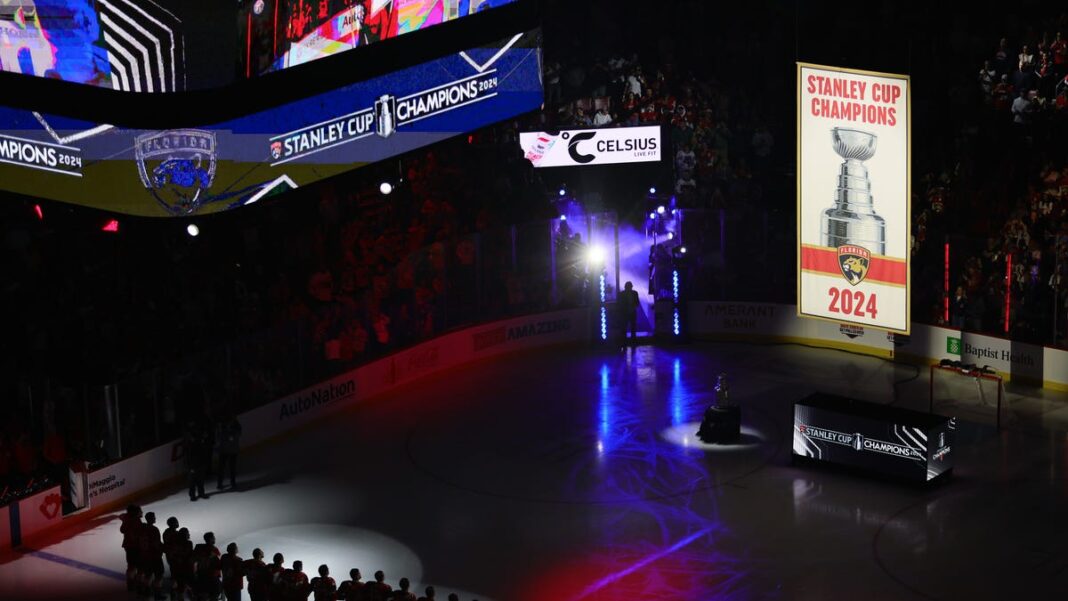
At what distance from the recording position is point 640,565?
18.8 metres

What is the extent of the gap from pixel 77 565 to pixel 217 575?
3.28m

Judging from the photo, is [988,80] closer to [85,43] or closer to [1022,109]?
[1022,109]

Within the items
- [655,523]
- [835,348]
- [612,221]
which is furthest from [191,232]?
[835,348]

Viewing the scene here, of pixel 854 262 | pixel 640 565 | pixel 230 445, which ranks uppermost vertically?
pixel 854 262

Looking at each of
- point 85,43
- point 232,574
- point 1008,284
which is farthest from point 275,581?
point 1008,284

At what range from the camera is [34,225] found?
26.4m

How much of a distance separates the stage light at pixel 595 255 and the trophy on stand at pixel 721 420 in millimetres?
8617

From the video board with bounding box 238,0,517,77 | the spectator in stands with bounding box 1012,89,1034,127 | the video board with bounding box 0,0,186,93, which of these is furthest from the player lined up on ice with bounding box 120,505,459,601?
the spectator in stands with bounding box 1012,89,1034,127

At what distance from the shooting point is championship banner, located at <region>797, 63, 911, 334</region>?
21.8 m

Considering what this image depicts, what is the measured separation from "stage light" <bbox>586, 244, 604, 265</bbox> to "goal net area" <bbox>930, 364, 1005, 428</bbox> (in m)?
8.36

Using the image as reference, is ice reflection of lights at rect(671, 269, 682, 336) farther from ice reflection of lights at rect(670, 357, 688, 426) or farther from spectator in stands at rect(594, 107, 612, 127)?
spectator in stands at rect(594, 107, 612, 127)

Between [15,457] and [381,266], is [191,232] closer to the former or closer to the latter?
[381,266]

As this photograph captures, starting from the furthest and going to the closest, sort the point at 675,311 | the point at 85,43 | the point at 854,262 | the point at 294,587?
the point at 675,311 → the point at 854,262 → the point at 85,43 → the point at 294,587

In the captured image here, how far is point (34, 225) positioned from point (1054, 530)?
1960cm
